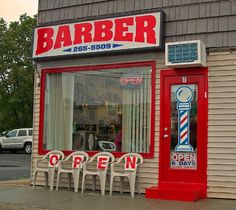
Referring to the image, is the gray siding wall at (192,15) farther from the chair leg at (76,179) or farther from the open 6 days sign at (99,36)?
the chair leg at (76,179)

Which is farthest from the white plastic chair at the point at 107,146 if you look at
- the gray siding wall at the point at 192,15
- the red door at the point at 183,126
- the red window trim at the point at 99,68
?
the gray siding wall at the point at 192,15

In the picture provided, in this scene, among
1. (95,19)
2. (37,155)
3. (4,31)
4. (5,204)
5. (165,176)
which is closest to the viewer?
(5,204)

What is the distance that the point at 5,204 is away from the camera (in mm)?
9406

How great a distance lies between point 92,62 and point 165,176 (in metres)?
3.04

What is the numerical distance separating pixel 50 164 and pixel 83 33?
2.99 m

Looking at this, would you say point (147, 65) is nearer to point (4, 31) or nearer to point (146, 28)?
point (146, 28)

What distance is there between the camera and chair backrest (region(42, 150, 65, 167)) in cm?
1119

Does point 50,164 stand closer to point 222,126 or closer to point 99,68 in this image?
point 99,68

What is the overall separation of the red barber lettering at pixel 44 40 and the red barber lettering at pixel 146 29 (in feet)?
7.20

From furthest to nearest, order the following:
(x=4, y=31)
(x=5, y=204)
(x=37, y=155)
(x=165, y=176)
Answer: (x=4, y=31), (x=37, y=155), (x=165, y=176), (x=5, y=204)

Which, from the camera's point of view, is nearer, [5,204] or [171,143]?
[5,204]

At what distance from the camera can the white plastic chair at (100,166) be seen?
33.8 ft

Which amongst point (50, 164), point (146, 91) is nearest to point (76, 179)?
point (50, 164)

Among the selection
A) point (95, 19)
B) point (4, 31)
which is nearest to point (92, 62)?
point (95, 19)
